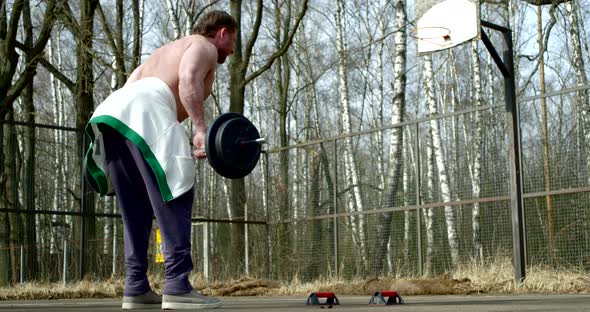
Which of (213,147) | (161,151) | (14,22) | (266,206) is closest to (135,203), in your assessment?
(161,151)

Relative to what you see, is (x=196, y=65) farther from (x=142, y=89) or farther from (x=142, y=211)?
(x=142, y=211)

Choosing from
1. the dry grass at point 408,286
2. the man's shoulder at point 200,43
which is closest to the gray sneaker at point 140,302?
the man's shoulder at point 200,43

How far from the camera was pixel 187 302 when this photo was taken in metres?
4.41

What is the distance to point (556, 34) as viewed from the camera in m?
27.2

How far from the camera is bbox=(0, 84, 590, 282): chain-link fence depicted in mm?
11812

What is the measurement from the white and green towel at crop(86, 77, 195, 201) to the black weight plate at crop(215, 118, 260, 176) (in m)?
0.21

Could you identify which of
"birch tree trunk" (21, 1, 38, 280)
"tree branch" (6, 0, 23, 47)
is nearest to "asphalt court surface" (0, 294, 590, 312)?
"birch tree trunk" (21, 1, 38, 280)

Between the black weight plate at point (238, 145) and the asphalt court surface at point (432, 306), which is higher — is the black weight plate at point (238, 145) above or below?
above

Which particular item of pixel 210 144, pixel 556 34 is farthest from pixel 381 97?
pixel 210 144

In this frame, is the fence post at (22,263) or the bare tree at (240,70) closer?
the fence post at (22,263)

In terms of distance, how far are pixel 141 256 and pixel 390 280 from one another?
16.2 ft

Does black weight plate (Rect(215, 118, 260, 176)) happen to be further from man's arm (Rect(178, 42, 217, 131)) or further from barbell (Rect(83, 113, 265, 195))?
man's arm (Rect(178, 42, 217, 131))

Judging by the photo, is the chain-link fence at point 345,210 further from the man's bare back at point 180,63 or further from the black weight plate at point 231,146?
the man's bare back at point 180,63

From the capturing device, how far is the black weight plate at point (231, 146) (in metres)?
4.59
